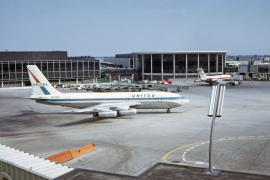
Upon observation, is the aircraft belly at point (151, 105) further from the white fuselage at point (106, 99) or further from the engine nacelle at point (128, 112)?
the engine nacelle at point (128, 112)

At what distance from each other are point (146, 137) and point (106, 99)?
745 inches

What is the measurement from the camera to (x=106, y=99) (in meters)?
63.7

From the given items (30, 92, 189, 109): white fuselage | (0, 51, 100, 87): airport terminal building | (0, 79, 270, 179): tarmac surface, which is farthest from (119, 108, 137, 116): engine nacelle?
(0, 51, 100, 87): airport terminal building

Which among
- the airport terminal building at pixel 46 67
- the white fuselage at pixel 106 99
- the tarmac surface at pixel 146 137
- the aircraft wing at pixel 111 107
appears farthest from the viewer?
the airport terminal building at pixel 46 67

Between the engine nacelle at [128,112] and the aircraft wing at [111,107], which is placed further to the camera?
the engine nacelle at [128,112]

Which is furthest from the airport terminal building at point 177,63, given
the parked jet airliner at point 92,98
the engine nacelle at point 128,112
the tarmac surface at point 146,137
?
the engine nacelle at point 128,112

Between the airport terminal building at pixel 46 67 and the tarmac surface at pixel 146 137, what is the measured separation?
59.1 meters

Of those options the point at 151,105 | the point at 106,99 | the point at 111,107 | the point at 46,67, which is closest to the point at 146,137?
the point at 111,107

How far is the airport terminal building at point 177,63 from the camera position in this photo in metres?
165

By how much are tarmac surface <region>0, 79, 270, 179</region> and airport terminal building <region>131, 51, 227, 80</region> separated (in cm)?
9209

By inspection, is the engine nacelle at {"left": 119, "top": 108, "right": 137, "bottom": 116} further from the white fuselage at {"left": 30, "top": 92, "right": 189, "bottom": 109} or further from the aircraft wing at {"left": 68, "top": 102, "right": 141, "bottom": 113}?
the white fuselage at {"left": 30, "top": 92, "right": 189, "bottom": 109}

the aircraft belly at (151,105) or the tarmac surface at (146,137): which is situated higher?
the aircraft belly at (151,105)

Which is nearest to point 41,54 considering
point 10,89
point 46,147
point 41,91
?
point 10,89

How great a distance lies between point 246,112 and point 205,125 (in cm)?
1688
